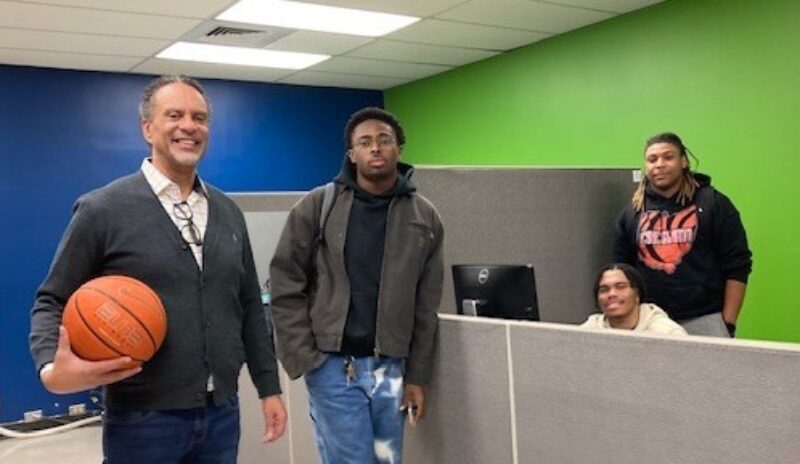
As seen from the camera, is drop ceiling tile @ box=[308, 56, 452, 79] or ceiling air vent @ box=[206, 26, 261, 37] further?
drop ceiling tile @ box=[308, 56, 452, 79]

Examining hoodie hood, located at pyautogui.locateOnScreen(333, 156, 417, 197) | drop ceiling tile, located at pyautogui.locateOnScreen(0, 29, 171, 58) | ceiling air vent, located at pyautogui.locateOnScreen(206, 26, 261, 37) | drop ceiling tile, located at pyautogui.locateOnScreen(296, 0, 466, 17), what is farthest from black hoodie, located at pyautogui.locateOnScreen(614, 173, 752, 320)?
drop ceiling tile, located at pyautogui.locateOnScreen(0, 29, 171, 58)

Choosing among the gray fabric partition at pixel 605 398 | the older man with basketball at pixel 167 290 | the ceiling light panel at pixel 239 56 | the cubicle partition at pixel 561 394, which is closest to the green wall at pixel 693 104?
the ceiling light panel at pixel 239 56

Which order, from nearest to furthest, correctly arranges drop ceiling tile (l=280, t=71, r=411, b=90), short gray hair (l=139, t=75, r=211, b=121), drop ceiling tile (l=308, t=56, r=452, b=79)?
short gray hair (l=139, t=75, r=211, b=121) < drop ceiling tile (l=308, t=56, r=452, b=79) < drop ceiling tile (l=280, t=71, r=411, b=90)

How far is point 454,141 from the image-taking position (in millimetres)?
6480

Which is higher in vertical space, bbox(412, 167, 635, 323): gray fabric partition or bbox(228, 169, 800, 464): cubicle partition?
bbox(412, 167, 635, 323): gray fabric partition

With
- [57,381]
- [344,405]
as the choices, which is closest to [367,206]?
[344,405]

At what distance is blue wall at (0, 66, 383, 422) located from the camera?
18.3 ft

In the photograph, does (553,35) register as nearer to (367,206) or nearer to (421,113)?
(421,113)

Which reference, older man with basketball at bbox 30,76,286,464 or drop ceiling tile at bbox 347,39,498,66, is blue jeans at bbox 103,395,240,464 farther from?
drop ceiling tile at bbox 347,39,498,66

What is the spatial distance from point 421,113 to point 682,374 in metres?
5.34

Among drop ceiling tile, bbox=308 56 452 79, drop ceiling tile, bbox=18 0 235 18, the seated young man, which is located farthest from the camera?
drop ceiling tile, bbox=308 56 452 79

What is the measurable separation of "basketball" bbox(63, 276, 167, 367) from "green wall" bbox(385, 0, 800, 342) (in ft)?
12.0

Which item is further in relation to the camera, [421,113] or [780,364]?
[421,113]

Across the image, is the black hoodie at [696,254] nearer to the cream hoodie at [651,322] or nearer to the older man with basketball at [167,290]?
the cream hoodie at [651,322]
